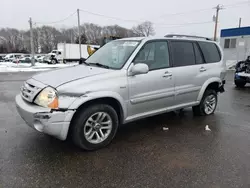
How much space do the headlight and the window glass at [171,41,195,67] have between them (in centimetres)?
242

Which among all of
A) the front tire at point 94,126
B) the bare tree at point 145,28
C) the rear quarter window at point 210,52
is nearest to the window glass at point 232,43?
the rear quarter window at point 210,52

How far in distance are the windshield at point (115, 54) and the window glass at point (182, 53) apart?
2.87 feet

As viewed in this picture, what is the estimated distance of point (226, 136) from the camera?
416 centimetres

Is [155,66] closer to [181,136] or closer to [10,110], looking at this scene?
[181,136]

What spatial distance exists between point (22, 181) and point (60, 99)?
1.11 metres

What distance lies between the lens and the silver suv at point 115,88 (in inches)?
122

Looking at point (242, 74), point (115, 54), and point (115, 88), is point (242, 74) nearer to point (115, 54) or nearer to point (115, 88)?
point (115, 54)

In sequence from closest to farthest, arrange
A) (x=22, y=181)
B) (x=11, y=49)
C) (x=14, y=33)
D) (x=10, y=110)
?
(x=22, y=181)
(x=10, y=110)
(x=11, y=49)
(x=14, y=33)

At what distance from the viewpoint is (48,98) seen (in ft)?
10.2

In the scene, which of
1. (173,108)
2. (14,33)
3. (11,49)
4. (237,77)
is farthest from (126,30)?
(173,108)

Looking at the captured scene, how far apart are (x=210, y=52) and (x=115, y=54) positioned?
2.47 meters

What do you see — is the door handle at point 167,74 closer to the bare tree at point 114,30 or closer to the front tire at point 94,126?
the front tire at point 94,126

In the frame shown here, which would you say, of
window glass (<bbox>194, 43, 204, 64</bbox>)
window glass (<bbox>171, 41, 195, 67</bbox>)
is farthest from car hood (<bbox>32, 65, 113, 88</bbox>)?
window glass (<bbox>194, 43, 204, 64</bbox>)

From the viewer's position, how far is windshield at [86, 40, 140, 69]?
3830 mm
